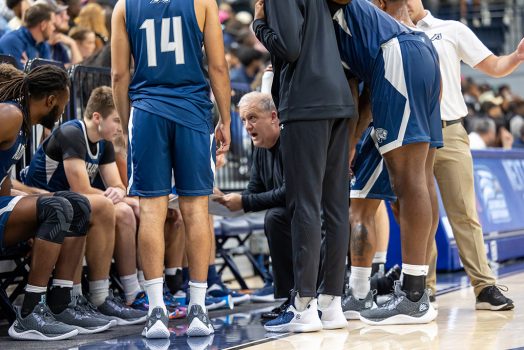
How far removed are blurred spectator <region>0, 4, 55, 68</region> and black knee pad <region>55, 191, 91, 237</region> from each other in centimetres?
277

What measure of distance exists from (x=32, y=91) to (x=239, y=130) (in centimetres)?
360

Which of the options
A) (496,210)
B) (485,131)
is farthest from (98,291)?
(485,131)

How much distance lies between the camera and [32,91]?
5.12m

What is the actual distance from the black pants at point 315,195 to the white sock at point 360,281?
58cm

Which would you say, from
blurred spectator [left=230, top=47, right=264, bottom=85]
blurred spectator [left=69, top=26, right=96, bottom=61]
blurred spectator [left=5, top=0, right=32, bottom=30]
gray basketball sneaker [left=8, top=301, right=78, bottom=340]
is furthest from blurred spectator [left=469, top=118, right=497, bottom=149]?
gray basketball sneaker [left=8, top=301, right=78, bottom=340]

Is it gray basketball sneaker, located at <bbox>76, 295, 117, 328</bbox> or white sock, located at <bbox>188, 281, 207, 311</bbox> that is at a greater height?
white sock, located at <bbox>188, 281, 207, 311</bbox>

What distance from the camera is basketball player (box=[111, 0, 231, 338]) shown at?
4.88 meters

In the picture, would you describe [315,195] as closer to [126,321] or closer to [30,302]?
[126,321]

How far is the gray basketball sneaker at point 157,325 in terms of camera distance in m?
4.75

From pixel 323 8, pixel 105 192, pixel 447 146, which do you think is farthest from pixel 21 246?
pixel 447 146

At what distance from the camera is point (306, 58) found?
15.8ft

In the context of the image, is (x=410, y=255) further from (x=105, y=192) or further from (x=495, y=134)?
(x=495, y=134)

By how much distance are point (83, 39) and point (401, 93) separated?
175 inches

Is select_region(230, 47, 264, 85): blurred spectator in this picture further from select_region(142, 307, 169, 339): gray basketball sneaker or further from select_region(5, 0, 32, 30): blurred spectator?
select_region(142, 307, 169, 339): gray basketball sneaker
